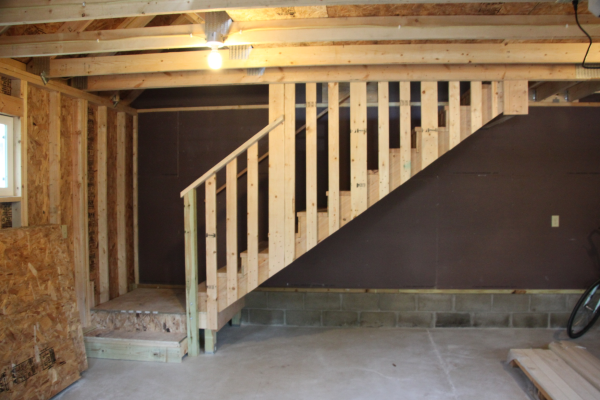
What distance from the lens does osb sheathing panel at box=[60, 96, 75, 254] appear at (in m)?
3.95

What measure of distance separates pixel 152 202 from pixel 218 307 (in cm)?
185

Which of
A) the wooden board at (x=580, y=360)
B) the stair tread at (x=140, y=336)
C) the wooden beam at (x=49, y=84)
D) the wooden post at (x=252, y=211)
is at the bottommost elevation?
the wooden board at (x=580, y=360)

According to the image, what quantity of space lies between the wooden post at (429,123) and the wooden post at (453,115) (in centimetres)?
13

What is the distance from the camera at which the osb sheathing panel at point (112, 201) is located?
4621mm

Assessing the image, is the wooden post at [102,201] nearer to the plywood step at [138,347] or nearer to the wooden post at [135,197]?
the wooden post at [135,197]

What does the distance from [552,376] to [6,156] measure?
15.7ft

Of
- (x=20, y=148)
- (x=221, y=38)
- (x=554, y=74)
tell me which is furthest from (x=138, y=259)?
(x=554, y=74)

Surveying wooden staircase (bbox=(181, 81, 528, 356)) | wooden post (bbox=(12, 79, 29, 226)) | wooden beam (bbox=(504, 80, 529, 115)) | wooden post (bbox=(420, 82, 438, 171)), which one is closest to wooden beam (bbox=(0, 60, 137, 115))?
wooden post (bbox=(12, 79, 29, 226))

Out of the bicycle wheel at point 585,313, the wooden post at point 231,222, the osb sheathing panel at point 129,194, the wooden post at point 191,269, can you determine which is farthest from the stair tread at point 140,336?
the bicycle wheel at point 585,313

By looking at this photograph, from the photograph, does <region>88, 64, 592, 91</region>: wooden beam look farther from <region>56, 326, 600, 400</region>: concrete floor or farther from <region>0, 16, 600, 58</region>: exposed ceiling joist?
<region>56, 326, 600, 400</region>: concrete floor

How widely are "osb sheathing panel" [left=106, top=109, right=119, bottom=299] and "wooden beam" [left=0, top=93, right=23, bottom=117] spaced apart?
119 cm

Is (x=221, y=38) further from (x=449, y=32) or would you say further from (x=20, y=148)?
(x=20, y=148)

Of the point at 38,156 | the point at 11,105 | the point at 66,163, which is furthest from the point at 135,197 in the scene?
the point at 11,105

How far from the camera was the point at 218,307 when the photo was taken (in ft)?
12.8
